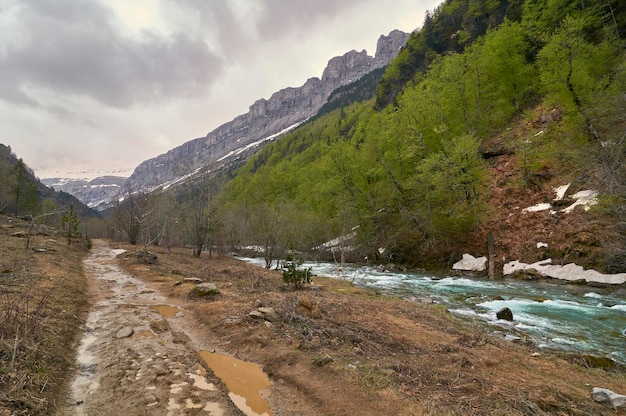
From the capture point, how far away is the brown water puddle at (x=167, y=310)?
10873 mm

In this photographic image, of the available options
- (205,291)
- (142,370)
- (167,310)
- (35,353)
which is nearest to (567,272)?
(205,291)

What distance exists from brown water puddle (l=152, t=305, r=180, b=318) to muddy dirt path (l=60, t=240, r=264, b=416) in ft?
0.11

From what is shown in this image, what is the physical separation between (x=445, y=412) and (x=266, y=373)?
357cm

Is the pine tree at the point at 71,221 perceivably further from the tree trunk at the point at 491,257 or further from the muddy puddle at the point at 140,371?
the tree trunk at the point at 491,257

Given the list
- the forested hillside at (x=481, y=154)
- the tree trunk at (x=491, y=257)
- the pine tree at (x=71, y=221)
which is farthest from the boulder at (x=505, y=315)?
the pine tree at (x=71, y=221)

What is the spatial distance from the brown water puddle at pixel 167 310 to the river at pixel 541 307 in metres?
12.2

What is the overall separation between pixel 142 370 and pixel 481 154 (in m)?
36.0

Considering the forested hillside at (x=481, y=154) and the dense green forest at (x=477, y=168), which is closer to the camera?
the dense green forest at (x=477, y=168)

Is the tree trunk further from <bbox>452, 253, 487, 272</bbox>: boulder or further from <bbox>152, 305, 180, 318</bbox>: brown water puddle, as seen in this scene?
<bbox>152, 305, 180, 318</bbox>: brown water puddle

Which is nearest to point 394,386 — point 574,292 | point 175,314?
point 175,314

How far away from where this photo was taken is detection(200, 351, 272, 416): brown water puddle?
533cm

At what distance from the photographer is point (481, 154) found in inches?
1313

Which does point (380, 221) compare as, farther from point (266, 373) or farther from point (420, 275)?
point (266, 373)

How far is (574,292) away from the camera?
17484mm
